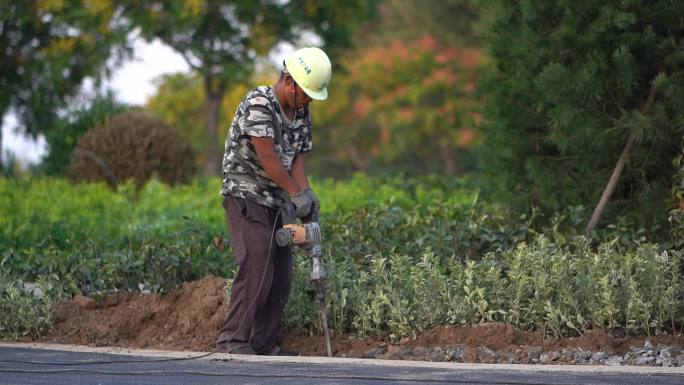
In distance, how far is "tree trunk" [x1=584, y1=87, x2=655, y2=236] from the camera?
8992 mm

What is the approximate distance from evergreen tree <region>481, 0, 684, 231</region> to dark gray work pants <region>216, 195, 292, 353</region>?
9.07 feet

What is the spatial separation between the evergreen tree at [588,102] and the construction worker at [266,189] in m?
2.49

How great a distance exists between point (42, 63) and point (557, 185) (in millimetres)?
20408

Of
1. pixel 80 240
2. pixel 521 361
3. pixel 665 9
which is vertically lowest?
pixel 521 361

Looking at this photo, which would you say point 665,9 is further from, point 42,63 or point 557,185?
point 42,63

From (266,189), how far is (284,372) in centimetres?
143

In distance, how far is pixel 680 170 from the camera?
313 inches

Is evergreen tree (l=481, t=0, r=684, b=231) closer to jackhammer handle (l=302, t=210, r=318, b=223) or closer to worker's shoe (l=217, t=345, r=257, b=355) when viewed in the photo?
jackhammer handle (l=302, t=210, r=318, b=223)

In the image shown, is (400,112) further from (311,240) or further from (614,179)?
(311,240)

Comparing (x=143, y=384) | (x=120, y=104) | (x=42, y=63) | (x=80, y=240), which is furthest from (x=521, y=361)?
(x=42, y=63)

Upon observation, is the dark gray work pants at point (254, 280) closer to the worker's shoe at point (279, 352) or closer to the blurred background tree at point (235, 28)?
the worker's shoe at point (279, 352)

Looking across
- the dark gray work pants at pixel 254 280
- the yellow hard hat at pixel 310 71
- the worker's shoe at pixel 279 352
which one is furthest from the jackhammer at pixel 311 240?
the yellow hard hat at pixel 310 71

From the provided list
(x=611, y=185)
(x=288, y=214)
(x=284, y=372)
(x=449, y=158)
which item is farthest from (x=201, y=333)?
(x=449, y=158)

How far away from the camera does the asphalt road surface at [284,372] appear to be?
591cm
